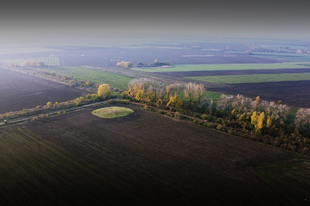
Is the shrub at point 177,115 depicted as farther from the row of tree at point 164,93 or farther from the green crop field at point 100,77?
the green crop field at point 100,77

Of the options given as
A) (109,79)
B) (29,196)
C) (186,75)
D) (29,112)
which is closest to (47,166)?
(29,196)

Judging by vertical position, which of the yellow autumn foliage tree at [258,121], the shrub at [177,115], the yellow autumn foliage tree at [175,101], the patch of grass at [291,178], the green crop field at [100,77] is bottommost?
the patch of grass at [291,178]

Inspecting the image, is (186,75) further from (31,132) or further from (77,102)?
(31,132)

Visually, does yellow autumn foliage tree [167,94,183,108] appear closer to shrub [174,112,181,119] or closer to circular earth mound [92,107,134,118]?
shrub [174,112,181,119]

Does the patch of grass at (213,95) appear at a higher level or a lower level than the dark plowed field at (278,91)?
lower

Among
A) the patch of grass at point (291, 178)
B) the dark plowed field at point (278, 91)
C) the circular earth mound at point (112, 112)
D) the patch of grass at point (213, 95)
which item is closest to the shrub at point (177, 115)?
the circular earth mound at point (112, 112)

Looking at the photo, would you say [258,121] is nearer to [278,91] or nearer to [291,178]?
[291,178]

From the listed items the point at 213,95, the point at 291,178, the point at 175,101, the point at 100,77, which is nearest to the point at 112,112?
the point at 175,101

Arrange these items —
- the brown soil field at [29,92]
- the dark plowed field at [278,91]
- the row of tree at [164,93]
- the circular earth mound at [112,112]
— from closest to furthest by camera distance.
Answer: the circular earth mound at [112,112], the row of tree at [164,93], the brown soil field at [29,92], the dark plowed field at [278,91]

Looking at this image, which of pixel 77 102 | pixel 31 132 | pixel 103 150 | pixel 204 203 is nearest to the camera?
pixel 204 203
